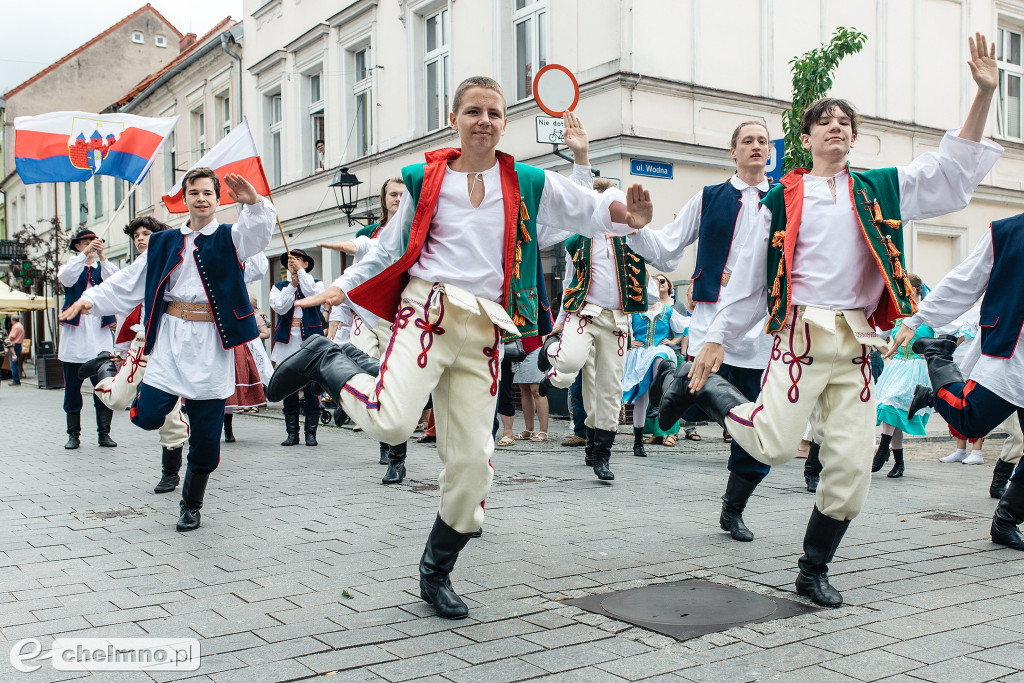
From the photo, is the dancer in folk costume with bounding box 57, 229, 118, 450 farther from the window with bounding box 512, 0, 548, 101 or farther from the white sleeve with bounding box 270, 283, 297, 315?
the window with bounding box 512, 0, 548, 101

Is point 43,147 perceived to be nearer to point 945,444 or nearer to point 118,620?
point 118,620

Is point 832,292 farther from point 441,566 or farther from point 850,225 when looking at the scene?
point 441,566

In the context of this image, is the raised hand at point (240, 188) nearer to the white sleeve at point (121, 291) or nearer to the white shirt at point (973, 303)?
the white sleeve at point (121, 291)

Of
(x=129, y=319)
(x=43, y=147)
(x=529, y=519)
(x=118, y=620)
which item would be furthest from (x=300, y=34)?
(x=118, y=620)

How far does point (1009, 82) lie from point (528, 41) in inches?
387

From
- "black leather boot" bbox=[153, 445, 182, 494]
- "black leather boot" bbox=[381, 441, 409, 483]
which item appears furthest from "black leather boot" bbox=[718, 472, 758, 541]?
"black leather boot" bbox=[153, 445, 182, 494]

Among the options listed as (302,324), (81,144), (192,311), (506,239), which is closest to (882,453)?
(506,239)

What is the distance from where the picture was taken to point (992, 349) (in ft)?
16.3

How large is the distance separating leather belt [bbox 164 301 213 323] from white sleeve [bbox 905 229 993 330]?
155 inches

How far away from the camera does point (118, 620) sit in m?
3.74

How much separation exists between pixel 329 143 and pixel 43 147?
28.3 ft

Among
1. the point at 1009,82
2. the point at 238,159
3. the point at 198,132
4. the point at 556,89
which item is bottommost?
the point at 238,159

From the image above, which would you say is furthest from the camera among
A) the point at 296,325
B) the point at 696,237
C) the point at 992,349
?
the point at 296,325

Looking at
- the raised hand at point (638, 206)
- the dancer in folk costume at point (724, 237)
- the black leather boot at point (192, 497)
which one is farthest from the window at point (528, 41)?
the raised hand at point (638, 206)
